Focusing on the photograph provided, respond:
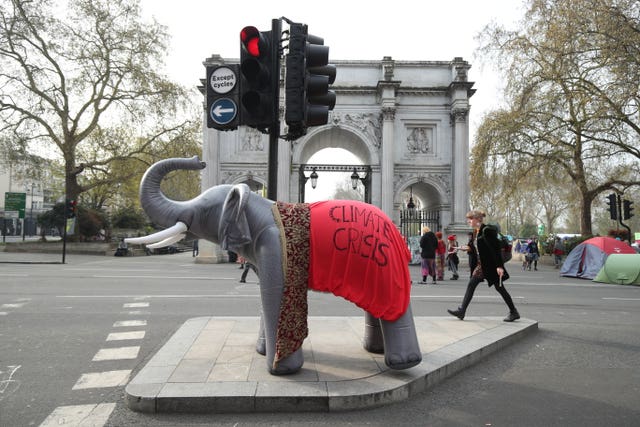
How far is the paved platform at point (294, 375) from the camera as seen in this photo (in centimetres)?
358

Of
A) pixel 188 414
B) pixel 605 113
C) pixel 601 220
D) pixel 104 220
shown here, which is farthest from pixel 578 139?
pixel 601 220

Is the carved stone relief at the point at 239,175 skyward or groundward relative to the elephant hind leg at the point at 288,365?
skyward

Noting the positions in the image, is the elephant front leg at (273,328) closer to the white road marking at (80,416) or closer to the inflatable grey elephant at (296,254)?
the inflatable grey elephant at (296,254)

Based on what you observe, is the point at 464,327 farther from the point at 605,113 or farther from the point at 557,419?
the point at 605,113

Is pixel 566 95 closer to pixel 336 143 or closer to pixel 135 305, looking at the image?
pixel 336 143

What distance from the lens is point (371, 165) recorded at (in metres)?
25.3

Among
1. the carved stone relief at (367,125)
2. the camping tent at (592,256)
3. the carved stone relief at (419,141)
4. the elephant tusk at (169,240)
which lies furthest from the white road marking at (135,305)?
the carved stone relief at (419,141)

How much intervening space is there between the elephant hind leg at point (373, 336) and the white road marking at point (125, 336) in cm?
310

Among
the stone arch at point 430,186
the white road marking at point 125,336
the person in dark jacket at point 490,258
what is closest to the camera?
the white road marking at point 125,336

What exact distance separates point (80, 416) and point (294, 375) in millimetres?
1724

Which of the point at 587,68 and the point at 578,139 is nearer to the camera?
the point at 587,68

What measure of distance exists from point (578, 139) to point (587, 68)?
3.84 meters

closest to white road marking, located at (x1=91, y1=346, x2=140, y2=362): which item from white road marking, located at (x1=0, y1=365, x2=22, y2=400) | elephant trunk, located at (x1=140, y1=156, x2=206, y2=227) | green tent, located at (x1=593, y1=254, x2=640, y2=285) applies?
white road marking, located at (x1=0, y1=365, x2=22, y2=400)

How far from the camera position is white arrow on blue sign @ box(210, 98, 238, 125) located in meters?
5.02
